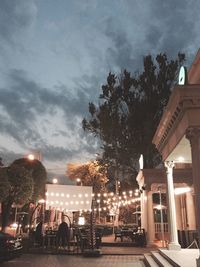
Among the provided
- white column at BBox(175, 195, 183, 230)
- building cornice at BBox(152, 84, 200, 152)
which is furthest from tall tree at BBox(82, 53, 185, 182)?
building cornice at BBox(152, 84, 200, 152)

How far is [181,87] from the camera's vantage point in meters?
10.3

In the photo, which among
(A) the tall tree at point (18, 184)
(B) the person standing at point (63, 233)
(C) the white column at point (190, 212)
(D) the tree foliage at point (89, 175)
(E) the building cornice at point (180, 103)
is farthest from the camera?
(D) the tree foliage at point (89, 175)

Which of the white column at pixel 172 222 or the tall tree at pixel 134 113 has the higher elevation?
the tall tree at pixel 134 113

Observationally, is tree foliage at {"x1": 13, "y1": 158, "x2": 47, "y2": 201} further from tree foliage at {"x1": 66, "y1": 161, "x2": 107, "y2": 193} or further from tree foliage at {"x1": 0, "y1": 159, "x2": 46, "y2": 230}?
tree foliage at {"x1": 66, "y1": 161, "x2": 107, "y2": 193}

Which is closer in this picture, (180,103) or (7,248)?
(180,103)

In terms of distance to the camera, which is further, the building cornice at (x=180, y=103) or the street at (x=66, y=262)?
Result: the street at (x=66, y=262)

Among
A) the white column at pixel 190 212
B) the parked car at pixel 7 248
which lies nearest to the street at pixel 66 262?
the parked car at pixel 7 248

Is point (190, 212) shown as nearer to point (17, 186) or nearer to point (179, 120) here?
point (17, 186)

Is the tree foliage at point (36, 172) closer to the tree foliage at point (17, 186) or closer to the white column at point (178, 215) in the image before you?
the tree foliage at point (17, 186)

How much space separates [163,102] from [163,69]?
3108mm

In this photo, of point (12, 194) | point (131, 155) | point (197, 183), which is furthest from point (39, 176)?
point (197, 183)

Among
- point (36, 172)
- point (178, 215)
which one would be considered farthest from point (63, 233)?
point (36, 172)

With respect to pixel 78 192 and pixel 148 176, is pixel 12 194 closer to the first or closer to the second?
pixel 78 192

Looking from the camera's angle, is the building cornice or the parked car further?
the parked car
